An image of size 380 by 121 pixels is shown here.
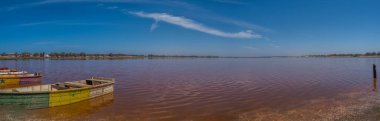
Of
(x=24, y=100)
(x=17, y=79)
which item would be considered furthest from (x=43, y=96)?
(x=17, y=79)

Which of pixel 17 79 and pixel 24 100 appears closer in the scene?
pixel 24 100

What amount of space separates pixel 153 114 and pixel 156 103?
121 inches

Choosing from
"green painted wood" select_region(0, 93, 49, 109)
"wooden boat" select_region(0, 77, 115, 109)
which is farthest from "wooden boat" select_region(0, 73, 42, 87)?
"green painted wood" select_region(0, 93, 49, 109)

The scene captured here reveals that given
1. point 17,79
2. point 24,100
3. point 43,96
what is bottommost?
point 24,100

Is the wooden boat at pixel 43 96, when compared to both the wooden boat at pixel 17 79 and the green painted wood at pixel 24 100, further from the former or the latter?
the wooden boat at pixel 17 79

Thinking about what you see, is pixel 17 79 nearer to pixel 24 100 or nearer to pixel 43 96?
pixel 24 100

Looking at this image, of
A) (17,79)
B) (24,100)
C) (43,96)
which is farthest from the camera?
(17,79)

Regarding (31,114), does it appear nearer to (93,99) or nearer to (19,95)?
(19,95)

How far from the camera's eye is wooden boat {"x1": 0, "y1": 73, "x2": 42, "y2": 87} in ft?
93.5

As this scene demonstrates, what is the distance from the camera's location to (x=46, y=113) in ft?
49.5

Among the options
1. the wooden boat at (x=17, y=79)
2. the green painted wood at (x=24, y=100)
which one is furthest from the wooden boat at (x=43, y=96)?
the wooden boat at (x=17, y=79)

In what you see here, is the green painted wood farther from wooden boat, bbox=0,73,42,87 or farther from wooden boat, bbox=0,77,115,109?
wooden boat, bbox=0,73,42,87

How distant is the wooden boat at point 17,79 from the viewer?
2850 cm

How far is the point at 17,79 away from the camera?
2983cm
